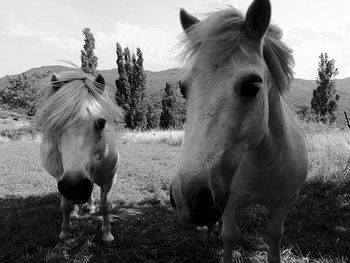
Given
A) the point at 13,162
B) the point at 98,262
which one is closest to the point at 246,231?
the point at 98,262

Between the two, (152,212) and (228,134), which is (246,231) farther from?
(228,134)

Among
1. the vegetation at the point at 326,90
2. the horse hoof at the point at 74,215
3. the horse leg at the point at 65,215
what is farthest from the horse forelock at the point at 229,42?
the vegetation at the point at 326,90

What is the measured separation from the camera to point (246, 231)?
12.9 feet

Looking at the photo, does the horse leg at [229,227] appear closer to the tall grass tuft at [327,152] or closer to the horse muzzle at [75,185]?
the horse muzzle at [75,185]

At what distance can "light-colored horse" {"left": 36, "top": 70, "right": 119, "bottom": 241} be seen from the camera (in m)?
2.84

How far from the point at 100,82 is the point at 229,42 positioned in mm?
2632

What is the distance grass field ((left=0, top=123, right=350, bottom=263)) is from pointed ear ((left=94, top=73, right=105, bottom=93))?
221 cm

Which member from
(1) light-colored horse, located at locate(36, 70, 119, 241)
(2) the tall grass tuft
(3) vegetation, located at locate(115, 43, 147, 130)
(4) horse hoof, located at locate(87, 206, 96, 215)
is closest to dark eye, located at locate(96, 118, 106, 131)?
(1) light-colored horse, located at locate(36, 70, 119, 241)

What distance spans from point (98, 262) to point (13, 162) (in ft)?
26.1

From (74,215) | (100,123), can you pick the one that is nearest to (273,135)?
(100,123)

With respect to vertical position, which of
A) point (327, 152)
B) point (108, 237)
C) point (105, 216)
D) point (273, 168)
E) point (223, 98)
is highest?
point (223, 98)

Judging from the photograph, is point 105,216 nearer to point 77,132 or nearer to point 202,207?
point 77,132

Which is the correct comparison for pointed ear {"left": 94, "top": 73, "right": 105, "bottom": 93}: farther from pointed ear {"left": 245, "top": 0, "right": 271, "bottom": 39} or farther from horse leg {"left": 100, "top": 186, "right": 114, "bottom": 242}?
pointed ear {"left": 245, "top": 0, "right": 271, "bottom": 39}

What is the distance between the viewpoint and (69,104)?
3.15 m
